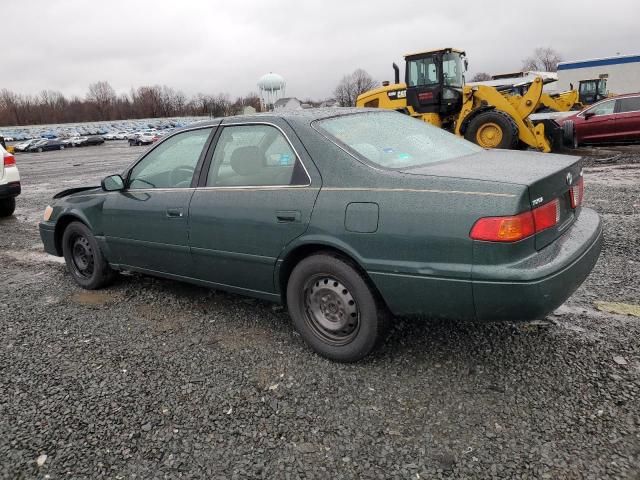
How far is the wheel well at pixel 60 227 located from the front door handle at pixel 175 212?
56.4 inches

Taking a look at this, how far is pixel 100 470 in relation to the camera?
2.29m

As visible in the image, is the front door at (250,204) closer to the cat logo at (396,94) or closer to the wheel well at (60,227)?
the wheel well at (60,227)

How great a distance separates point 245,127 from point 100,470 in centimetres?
230

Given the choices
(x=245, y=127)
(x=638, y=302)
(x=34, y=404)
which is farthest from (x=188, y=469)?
(x=638, y=302)

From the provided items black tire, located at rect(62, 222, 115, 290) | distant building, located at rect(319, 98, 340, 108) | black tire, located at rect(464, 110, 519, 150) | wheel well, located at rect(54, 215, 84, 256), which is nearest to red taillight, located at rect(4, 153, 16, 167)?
wheel well, located at rect(54, 215, 84, 256)

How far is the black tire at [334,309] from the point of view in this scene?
2.87 meters

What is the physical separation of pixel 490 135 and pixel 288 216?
10309mm

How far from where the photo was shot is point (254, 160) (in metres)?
3.42

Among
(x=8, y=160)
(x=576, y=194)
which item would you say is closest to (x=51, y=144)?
(x=8, y=160)

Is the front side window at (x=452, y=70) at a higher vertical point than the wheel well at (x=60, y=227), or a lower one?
higher

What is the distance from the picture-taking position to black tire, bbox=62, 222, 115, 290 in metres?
4.58

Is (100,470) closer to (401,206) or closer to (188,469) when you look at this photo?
(188,469)

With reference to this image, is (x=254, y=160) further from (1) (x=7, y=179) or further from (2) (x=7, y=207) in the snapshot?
(2) (x=7, y=207)

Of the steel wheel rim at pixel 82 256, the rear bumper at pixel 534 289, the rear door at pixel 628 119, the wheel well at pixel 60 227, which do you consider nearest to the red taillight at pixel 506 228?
the rear bumper at pixel 534 289
